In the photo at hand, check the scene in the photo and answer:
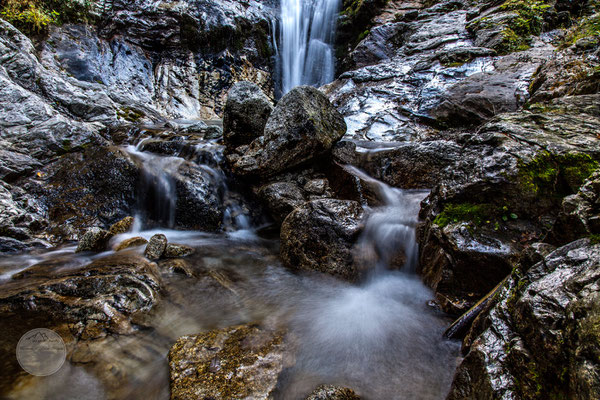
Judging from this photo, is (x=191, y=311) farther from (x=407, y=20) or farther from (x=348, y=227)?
(x=407, y=20)

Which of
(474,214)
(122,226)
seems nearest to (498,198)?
(474,214)

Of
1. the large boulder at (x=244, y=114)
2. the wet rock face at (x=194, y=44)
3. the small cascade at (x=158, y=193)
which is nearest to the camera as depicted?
the small cascade at (x=158, y=193)

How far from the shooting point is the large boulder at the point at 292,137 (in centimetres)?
598

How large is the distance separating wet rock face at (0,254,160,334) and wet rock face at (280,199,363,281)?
2193mm

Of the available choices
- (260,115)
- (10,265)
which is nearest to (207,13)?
(260,115)

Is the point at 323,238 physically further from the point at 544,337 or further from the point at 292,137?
the point at 544,337

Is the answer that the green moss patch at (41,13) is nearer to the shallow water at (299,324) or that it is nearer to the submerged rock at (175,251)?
the shallow water at (299,324)

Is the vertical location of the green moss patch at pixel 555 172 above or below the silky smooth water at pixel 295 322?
above

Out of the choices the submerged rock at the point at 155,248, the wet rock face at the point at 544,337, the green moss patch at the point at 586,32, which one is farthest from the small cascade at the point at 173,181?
the green moss patch at the point at 586,32

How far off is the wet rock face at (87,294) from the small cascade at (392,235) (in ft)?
10.9

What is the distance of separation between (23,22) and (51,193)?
34.0 feet

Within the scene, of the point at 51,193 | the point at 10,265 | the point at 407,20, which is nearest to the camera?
the point at 10,265

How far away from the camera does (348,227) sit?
448cm

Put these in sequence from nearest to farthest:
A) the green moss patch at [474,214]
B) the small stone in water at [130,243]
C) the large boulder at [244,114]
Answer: the green moss patch at [474,214] < the small stone in water at [130,243] < the large boulder at [244,114]
